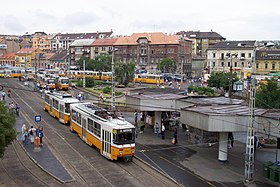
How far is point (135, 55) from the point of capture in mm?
108625

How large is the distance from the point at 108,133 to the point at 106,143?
2.77ft

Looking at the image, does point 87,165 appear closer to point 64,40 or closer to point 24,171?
point 24,171

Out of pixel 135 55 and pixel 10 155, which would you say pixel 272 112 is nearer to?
pixel 10 155

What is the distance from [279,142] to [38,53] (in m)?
127

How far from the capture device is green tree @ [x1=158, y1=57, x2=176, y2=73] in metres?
94.4

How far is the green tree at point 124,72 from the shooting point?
6938 cm

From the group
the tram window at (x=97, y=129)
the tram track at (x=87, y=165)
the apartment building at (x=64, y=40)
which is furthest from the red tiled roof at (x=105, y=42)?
the tram window at (x=97, y=129)

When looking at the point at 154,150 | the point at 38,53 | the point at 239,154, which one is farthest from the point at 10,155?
the point at 38,53

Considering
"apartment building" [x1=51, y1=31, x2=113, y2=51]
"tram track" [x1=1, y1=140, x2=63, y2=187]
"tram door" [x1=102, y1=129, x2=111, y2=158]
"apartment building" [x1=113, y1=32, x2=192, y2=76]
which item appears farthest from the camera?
"apartment building" [x1=51, y1=31, x2=113, y2=51]

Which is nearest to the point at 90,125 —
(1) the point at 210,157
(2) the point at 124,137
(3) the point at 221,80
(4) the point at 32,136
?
(2) the point at 124,137

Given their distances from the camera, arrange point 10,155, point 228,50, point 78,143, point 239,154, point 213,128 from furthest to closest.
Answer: point 228,50 < point 78,143 < point 239,154 < point 10,155 < point 213,128

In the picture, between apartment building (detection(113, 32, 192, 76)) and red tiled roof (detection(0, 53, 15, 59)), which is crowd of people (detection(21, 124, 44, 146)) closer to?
apartment building (detection(113, 32, 192, 76))

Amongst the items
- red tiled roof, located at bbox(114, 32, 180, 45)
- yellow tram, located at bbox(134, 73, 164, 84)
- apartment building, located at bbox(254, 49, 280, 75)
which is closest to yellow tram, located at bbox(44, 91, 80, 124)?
yellow tram, located at bbox(134, 73, 164, 84)

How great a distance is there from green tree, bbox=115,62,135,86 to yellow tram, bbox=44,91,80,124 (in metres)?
29.2
